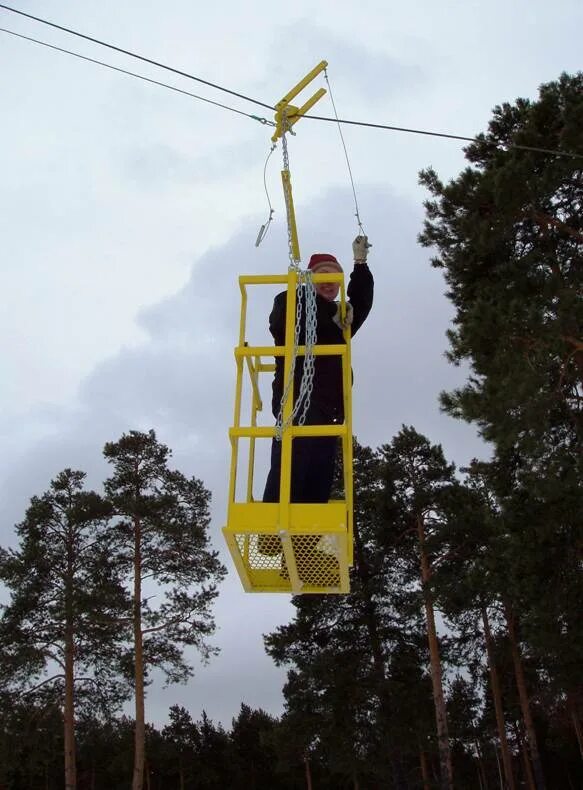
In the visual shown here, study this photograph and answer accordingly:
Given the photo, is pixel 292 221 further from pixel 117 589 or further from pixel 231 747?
pixel 231 747

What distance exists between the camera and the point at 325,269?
5.59 m

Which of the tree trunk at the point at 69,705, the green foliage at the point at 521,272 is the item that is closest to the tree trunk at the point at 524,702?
the tree trunk at the point at 69,705

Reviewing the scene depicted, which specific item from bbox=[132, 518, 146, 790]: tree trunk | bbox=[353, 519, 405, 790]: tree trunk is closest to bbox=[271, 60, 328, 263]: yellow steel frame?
bbox=[132, 518, 146, 790]: tree trunk

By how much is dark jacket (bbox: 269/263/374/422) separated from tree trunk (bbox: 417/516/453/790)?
18.3m

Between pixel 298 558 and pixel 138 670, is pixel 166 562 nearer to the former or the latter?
pixel 138 670

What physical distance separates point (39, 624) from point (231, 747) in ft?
111

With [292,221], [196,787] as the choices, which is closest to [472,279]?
[292,221]

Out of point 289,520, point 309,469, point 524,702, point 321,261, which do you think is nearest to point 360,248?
point 321,261

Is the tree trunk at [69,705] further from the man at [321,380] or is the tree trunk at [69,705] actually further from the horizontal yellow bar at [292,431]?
the horizontal yellow bar at [292,431]

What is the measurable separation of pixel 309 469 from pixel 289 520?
998 mm

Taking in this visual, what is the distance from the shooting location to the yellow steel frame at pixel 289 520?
464cm

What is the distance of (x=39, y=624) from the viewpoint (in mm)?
23984

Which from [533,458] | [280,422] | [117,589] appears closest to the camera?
[280,422]

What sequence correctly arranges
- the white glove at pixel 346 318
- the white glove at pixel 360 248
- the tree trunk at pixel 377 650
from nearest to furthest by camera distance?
the white glove at pixel 346 318
the white glove at pixel 360 248
the tree trunk at pixel 377 650
